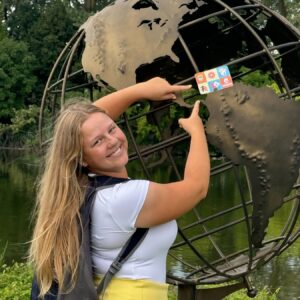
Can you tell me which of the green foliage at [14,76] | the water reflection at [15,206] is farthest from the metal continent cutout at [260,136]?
the green foliage at [14,76]

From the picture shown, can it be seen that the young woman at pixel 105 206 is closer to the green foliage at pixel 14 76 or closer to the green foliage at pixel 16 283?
the green foliage at pixel 16 283

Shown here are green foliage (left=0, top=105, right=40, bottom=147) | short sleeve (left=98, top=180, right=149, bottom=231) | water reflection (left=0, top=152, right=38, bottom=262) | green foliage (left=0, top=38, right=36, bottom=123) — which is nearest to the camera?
short sleeve (left=98, top=180, right=149, bottom=231)

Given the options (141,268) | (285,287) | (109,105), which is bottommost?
(285,287)

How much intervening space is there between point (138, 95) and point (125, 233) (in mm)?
590

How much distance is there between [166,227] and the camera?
2.15 meters

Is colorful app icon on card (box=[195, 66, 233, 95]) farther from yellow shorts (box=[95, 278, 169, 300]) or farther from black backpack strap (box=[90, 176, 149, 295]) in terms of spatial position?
yellow shorts (box=[95, 278, 169, 300])

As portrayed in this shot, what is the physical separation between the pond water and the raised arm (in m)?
0.95

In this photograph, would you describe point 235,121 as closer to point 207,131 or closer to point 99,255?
point 207,131

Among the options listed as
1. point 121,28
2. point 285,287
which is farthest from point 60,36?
point 121,28

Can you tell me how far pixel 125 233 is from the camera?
82.4 inches

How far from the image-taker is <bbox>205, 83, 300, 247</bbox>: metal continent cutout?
253 centimetres

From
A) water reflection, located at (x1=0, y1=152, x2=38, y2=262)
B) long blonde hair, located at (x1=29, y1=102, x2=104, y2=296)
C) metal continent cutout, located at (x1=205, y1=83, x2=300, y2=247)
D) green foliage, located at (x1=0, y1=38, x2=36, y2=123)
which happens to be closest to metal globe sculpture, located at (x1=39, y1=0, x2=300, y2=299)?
metal continent cutout, located at (x1=205, y1=83, x2=300, y2=247)

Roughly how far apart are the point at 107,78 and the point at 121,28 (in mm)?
231

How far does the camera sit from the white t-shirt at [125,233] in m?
2.06
